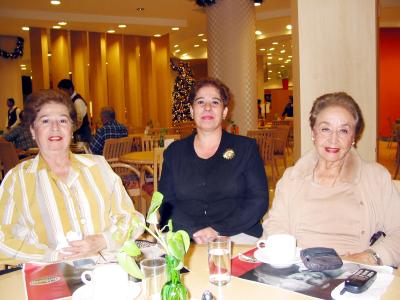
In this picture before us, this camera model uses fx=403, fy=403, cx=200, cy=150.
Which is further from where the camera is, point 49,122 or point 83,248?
point 49,122

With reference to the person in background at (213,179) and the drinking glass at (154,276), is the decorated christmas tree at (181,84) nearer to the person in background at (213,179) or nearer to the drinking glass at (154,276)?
the person in background at (213,179)

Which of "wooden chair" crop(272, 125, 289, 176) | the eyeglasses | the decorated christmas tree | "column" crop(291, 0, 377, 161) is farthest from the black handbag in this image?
the decorated christmas tree

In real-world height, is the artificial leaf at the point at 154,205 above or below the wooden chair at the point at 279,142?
above

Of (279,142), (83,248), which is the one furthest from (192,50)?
(83,248)

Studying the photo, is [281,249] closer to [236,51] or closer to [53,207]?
[53,207]

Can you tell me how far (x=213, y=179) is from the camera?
8.01 ft

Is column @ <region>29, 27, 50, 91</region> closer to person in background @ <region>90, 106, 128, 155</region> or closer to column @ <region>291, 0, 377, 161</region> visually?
person in background @ <region>90, 106, 128, 155</region>

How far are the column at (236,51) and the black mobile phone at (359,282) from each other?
6.28 meters

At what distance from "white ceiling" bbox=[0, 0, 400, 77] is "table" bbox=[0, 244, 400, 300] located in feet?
24.3

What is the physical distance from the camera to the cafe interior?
2906mm

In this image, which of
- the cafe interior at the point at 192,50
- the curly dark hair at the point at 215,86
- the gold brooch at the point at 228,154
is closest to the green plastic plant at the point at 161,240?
the gold brooch at the point at 228,154

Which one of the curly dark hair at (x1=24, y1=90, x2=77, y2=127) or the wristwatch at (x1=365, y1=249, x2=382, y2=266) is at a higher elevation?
the curly dark hair at (x1=24, y1=90, x2=77, y2=127)

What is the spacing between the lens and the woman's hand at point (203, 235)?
7.52 feet

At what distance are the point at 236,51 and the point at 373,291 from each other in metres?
6.61
